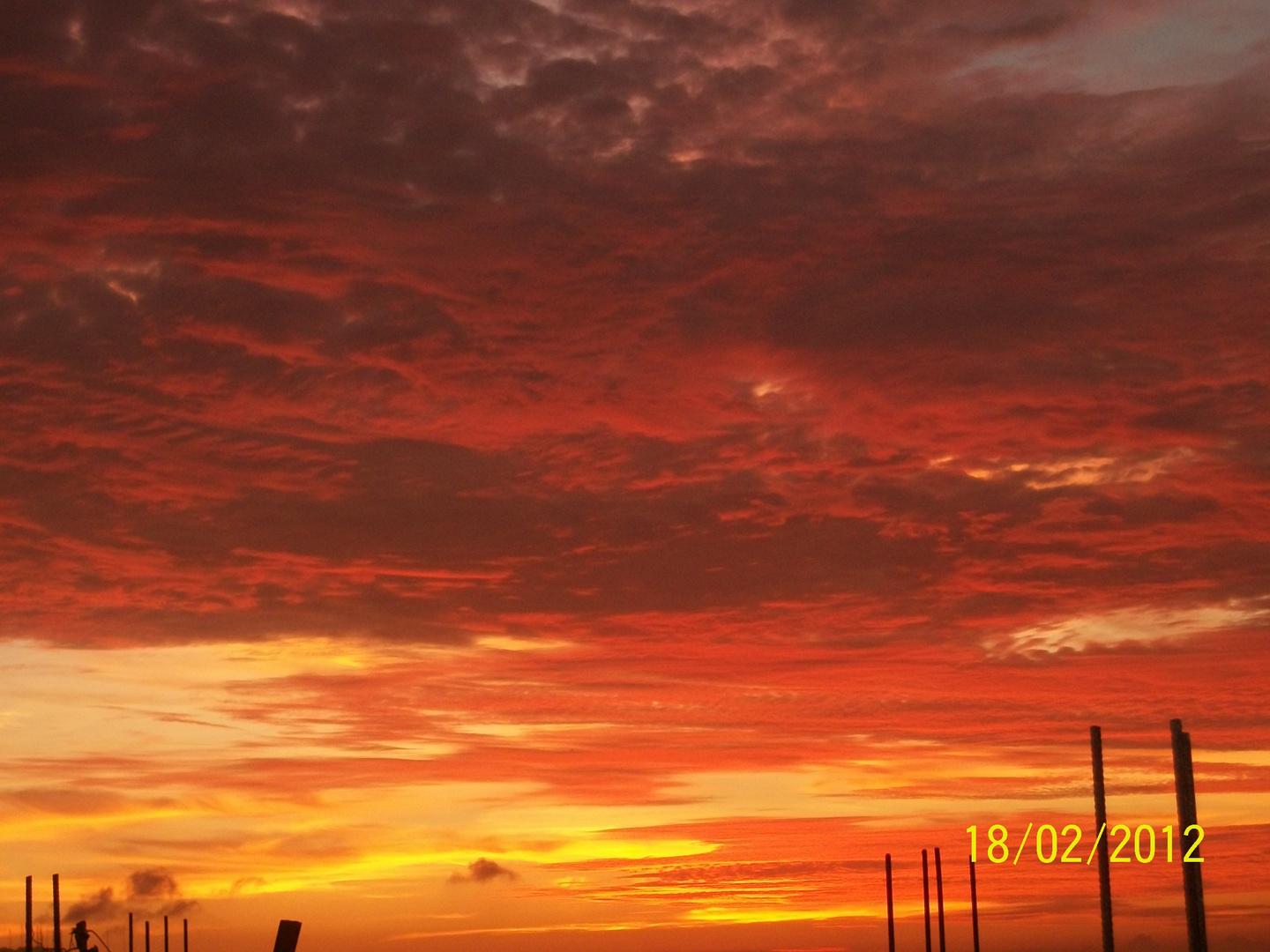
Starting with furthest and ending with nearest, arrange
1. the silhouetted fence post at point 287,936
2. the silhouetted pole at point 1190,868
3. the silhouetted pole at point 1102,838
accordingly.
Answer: the silhouetted pole at point 1102,838
the silhouetted pole at point 1190,868
the silhouetted fence post at point 287,936

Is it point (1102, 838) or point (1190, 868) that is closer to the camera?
point (1190, 868)

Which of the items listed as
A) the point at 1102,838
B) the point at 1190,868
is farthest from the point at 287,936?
the point at 1102,838

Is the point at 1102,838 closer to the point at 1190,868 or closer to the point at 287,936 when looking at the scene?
the point at 1190,868

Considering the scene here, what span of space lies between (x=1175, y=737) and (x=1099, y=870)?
17438 mm

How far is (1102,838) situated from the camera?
41719mm

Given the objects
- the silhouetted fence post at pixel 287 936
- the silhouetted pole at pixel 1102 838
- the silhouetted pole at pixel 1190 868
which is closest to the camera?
the silhouetted fence post at pixel 287 936

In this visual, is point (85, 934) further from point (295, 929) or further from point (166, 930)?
point (166, 930)

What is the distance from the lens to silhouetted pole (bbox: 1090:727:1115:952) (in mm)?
42125

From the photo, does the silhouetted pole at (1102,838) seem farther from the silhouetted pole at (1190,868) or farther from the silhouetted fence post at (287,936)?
the silhouetted fence post at (287,936)

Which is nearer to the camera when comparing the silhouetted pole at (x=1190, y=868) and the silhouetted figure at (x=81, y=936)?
the silhouetted pole at (x=1190, y=868)

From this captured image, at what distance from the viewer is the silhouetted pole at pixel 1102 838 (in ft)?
138

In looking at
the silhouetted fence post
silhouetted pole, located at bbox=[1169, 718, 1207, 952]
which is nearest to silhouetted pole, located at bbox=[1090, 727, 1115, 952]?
silhouetted pole, located at bbox=[1169, 718, 1207, 952]

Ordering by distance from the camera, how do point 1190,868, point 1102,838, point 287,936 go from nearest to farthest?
1. point 287,936
2. point 1190,868
3. point 1102,838

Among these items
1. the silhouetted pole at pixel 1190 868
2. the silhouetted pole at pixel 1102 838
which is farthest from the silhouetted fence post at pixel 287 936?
the silhouetted pole at pixel 1102 838
